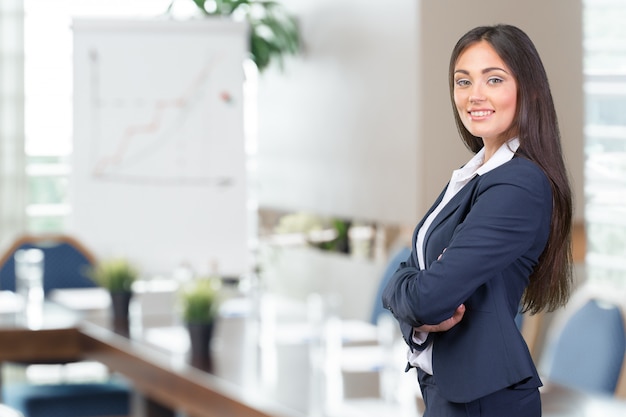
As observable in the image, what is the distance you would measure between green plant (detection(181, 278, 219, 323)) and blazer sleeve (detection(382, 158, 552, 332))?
2.64 metres

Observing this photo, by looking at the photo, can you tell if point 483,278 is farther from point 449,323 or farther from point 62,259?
point 62,259

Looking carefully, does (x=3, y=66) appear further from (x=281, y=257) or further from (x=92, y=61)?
(x=281, y=257)

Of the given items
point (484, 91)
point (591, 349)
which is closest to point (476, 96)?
point (484, 91)

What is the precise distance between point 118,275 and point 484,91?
349 centimetres

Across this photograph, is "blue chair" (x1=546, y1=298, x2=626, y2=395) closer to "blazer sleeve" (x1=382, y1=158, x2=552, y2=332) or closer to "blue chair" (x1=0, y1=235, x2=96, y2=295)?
"blazer sleeve" (x1=382, y1=158, x2=552, y2=332)

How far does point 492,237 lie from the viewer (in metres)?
0.68

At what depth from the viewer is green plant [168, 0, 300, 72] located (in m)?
5.75

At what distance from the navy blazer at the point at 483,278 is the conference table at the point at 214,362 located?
4.93ft

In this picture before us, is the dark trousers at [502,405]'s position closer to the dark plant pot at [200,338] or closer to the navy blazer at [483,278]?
the navy blazer at [483,278]

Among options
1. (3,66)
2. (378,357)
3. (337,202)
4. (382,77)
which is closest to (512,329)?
(378,357)

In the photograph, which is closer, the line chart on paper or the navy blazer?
the navy blazer

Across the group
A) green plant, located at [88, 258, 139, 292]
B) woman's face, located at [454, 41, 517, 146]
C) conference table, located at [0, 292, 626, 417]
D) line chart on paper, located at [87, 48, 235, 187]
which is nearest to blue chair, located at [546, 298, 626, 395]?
conference table, located at [0, 292, 626, 417]

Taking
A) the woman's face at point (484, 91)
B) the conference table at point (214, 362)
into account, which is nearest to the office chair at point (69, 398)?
the conference table at point (214, 362)

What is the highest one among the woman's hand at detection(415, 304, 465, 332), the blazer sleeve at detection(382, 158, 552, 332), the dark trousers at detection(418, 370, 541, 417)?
the blazer sleeve at detection(382, 158, 552, 332)
